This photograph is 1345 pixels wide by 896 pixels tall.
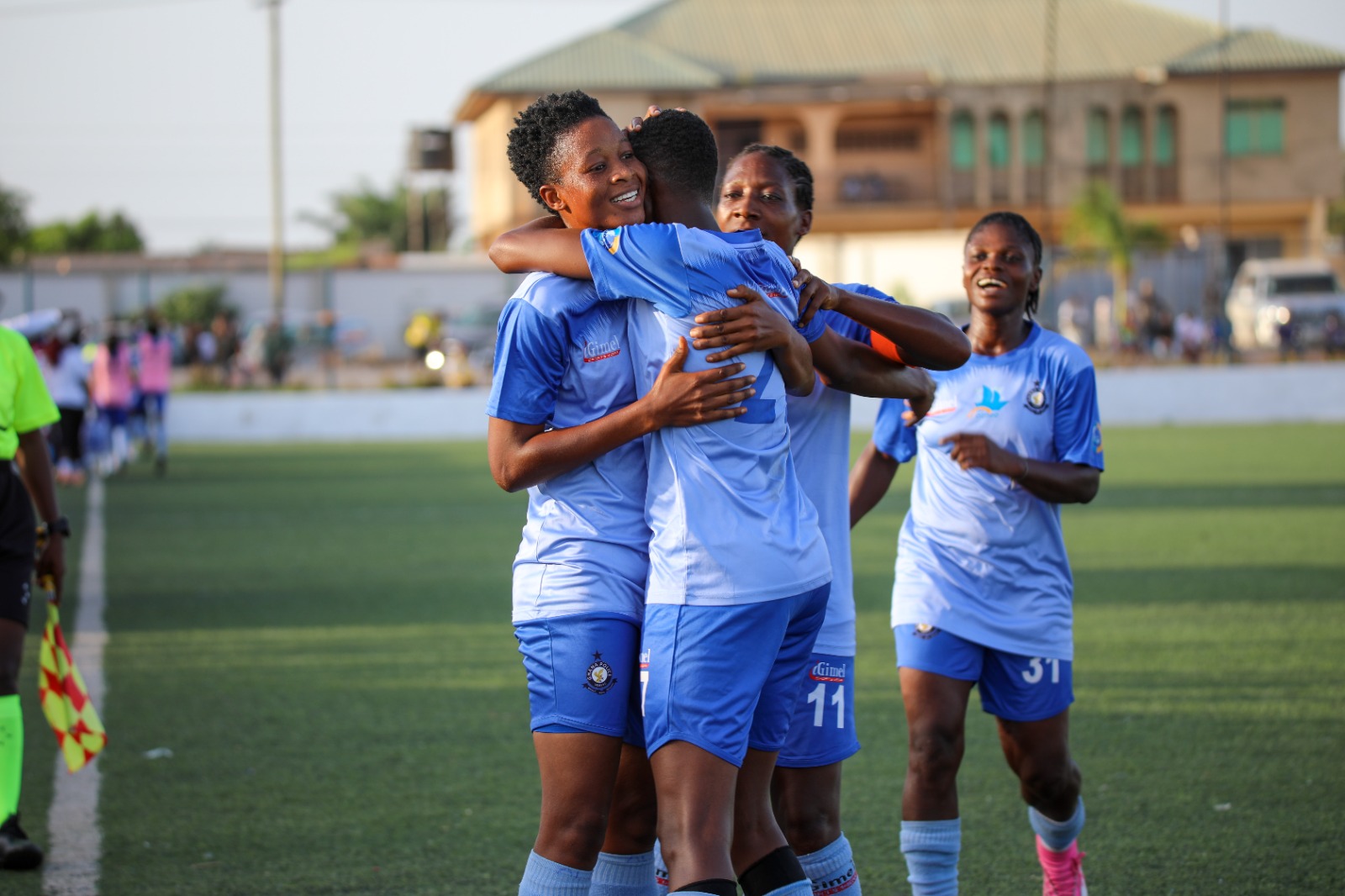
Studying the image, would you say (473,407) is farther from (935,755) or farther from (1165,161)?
(1165,161)

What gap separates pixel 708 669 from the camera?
2.83 meters

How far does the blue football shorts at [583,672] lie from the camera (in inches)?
116

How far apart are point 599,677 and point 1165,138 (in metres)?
50.0

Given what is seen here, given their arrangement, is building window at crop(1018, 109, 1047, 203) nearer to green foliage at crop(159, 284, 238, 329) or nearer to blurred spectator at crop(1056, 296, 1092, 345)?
blurred spectator at crop(1056, 296, 1092, 345)

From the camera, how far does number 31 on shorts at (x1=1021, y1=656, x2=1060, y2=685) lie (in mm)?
4180

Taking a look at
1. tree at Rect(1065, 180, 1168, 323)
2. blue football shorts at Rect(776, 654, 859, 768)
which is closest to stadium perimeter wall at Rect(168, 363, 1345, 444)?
tree at Rect(1065, 180, 1168, 323)

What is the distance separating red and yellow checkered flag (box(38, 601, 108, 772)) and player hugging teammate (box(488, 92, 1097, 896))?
288 cm

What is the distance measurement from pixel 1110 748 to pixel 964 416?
2302 mm

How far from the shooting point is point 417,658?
320 inches

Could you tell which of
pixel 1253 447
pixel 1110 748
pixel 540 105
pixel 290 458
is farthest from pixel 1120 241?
pixel 540 105

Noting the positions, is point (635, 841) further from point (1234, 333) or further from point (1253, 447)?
point (1234, 333)

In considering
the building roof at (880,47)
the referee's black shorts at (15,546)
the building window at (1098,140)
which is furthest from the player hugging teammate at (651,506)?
the building window at (1098,140)

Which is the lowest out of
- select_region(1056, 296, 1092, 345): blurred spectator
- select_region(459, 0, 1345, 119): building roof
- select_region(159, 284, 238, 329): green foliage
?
select_region(1056, 296, 1092, 345): blurred spectator

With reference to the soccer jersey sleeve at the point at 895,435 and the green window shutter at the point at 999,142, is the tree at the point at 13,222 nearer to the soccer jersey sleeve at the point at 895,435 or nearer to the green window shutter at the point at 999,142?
the green window shutter at the point at 999,142
